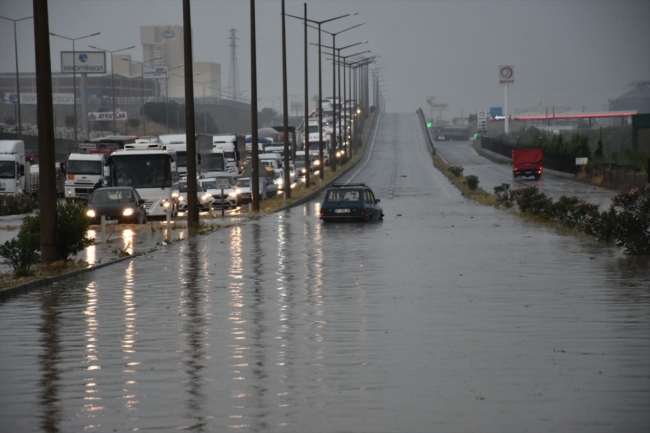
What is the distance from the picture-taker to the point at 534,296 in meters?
17.7

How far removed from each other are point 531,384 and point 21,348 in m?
5.78

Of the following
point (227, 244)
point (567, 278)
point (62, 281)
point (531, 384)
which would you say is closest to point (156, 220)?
point (227, 244)

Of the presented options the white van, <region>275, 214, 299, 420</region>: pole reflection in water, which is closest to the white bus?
<region>275, 214, 299, 420</region>: pole reflection in water

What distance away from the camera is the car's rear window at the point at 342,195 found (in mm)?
43247

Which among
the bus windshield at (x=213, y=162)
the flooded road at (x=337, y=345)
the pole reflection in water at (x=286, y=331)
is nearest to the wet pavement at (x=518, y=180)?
the bus windshield at (x=213, y=162)

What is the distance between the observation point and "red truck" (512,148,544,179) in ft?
301

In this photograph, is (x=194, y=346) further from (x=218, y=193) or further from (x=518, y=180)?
(x=518, y=180)

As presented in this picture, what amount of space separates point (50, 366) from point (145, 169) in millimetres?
39801

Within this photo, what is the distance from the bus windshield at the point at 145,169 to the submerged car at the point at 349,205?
9634 millimetres

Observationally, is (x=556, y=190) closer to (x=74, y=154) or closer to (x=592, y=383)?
(x=74, y=154)

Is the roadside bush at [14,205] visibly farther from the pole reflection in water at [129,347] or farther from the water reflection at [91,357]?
the water reflection at [91,357]

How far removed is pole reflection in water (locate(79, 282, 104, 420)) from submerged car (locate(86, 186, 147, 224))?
77.6 ft

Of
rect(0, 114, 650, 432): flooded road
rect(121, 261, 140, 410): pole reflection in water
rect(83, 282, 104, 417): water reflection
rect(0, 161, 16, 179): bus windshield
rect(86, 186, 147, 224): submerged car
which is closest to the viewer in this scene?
rect(0, 114, 650, 432): flooded road

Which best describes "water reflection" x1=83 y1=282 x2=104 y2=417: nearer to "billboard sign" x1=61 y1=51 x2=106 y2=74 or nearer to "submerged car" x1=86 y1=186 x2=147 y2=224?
"submerged car" x1=86 y1=186 x2=147 y2=224
